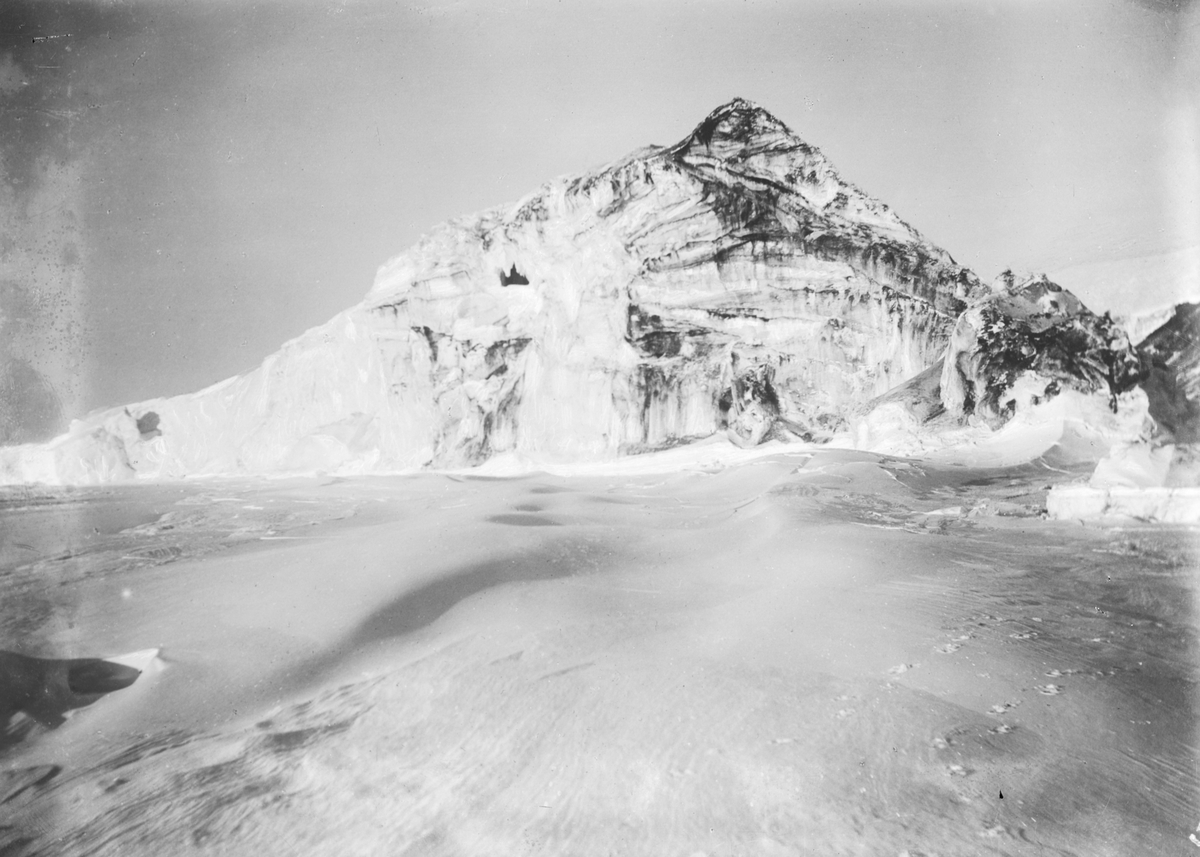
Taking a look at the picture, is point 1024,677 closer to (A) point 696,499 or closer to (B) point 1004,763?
(B) point 1004,763

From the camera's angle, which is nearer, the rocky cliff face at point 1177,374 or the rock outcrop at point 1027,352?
the rocky cliff face at point 1177,374

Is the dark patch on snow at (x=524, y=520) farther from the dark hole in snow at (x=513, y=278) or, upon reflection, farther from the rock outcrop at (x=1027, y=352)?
the dark hole in snow at (x=513, y=278)

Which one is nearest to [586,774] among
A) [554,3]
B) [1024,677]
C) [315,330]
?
[1024,677]

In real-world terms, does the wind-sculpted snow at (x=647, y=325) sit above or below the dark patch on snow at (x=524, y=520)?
above

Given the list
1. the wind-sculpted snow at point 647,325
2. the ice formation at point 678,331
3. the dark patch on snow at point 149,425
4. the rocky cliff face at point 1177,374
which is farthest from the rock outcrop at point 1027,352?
the dark patch on snow at point 149,425

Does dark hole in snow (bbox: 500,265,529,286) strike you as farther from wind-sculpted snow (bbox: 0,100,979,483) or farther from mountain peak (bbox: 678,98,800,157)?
mountain peak (bbox: 678,98,800,157)
